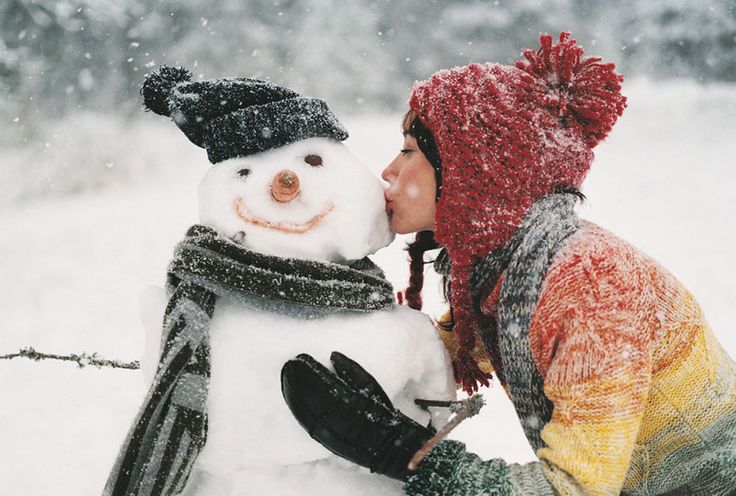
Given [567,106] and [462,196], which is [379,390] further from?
[567,106]

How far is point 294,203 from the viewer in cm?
91

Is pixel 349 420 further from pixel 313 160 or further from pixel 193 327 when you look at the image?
pixel 313 160

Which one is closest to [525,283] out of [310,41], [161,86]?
[161,86]

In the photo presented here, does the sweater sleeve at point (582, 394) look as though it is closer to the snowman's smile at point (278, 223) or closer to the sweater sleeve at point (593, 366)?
the sweater sleeve at point (593, 366)

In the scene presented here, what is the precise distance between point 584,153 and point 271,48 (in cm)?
221

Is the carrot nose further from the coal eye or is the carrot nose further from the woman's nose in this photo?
the woman's nose

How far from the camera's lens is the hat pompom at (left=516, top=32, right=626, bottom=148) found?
37.4 inches

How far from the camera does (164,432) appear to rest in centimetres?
82

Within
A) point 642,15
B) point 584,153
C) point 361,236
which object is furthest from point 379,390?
point 642,15

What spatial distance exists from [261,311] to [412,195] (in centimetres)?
33

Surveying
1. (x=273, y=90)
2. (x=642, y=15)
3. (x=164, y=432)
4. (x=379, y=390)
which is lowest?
(x=164, y=432)

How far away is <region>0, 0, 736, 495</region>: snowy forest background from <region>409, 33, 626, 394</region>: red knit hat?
Answer: 58.3 inches

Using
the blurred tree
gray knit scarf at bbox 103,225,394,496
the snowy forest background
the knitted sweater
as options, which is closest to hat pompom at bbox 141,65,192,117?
gray knit scarf at bbox 103,225,394,496

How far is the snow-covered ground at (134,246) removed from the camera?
1851mm
